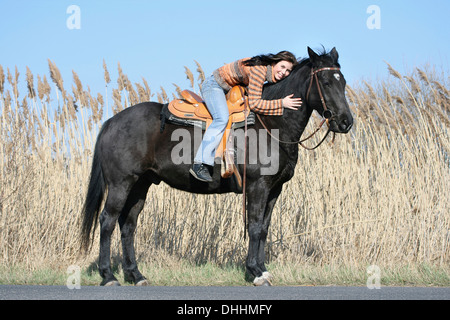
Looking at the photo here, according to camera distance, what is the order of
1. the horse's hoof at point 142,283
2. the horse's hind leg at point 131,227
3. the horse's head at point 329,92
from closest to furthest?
1. the horse's head at point 329,92
2. the horse's hoof at point 142,283
3. the horse's hind leg at point 131,227

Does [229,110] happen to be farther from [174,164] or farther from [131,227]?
[131,227]

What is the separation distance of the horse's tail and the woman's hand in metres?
2.50

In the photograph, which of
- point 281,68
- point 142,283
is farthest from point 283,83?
point 142,283

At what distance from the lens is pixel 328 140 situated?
955 centimetres

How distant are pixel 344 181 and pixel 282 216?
1.13 m

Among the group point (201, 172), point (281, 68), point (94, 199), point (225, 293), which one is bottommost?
point (225, 293)

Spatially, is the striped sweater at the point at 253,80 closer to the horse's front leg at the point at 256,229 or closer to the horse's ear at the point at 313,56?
the horse's ear at the point at 313,56

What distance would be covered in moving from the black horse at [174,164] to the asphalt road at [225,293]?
35.8 inches

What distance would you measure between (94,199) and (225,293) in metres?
2.72

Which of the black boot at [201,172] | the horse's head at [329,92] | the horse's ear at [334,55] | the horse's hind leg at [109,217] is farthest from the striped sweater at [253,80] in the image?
the horse's hind leg at [109,217]

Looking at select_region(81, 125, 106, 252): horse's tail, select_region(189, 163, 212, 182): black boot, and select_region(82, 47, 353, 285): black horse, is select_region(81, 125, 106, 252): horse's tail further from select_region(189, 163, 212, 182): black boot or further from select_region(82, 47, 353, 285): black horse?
select_region(189, 163, 212, 182): black boot

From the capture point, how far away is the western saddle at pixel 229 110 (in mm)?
6918

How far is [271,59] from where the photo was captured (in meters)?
7.18
